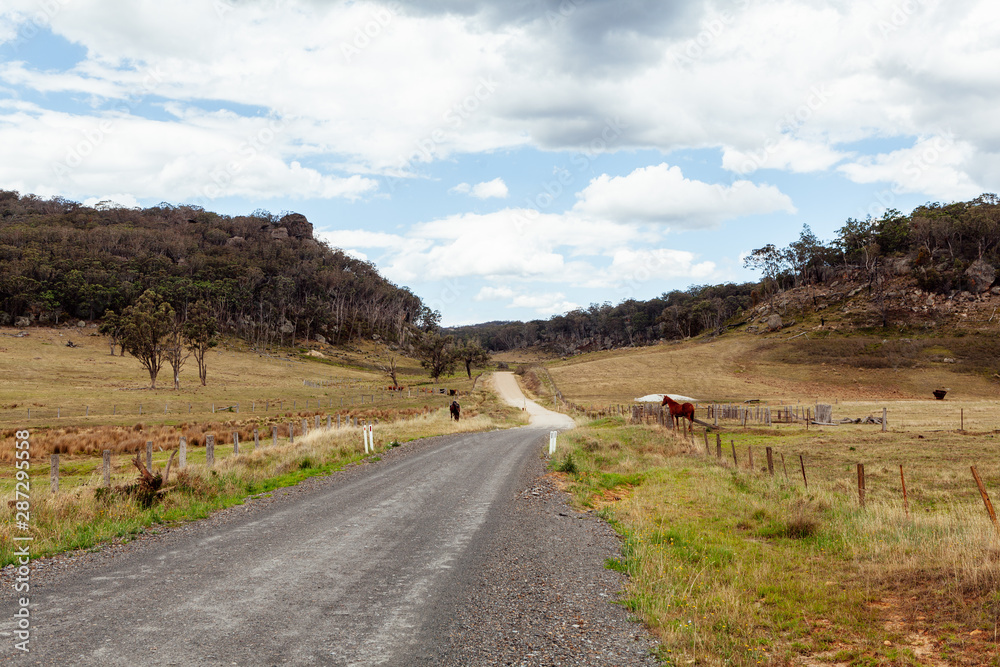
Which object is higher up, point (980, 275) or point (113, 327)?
point (980, 275)

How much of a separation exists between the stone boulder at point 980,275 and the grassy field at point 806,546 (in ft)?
292

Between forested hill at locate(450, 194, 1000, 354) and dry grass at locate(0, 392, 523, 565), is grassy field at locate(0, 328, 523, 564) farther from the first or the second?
forested hill at locate(450, 194, 1000, 354)

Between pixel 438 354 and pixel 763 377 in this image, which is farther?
pixel 438 354

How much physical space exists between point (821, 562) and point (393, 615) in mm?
6716

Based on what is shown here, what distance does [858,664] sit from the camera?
5938 mm

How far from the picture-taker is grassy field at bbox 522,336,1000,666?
6383 millimetres

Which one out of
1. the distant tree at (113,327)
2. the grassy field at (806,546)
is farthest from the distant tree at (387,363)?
the grassy field at (806,546)

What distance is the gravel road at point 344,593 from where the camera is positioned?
5980 millimetres

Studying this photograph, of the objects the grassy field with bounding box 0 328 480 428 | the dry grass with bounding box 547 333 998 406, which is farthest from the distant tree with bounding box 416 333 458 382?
the dry grass with bounding box 547 333 998 406

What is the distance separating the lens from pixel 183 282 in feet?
437

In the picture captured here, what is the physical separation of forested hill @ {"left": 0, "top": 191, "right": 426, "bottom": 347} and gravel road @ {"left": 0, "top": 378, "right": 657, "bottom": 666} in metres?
129

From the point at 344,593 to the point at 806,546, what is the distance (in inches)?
Result: 306

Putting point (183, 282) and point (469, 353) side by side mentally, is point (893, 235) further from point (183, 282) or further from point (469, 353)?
point (183, 282)

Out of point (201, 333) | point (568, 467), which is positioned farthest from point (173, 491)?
point (201, 333)
